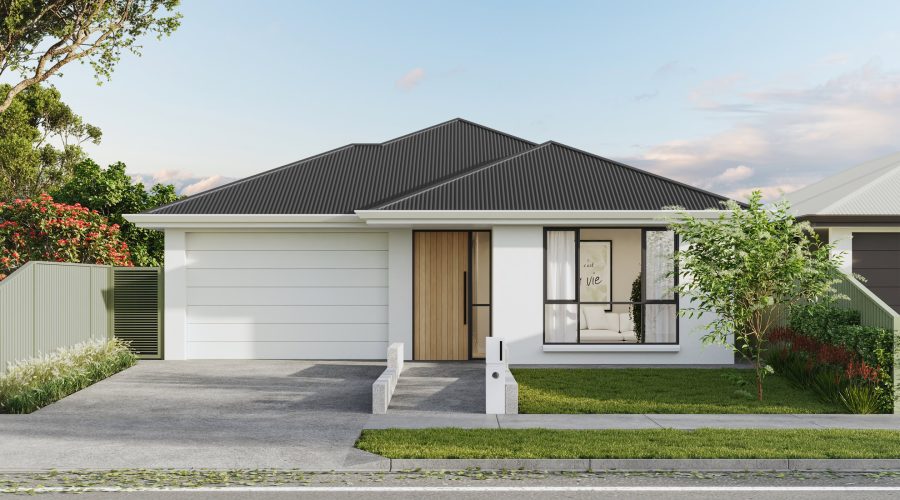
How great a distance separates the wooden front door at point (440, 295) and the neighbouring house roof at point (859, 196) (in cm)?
732

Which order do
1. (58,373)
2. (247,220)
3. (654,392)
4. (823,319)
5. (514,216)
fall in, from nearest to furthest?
1. (654,392)
2. (58,373)
3. (823,319)
4. (514,216)
5. (247,220)

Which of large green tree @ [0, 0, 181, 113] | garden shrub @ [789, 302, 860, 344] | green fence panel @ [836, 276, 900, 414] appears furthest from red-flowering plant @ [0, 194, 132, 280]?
green fence panel @ [836, 276, 900, 414]

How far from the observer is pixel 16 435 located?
401 inches

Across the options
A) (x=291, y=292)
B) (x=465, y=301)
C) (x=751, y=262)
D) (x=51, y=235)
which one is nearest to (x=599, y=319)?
(x=465, y=301)

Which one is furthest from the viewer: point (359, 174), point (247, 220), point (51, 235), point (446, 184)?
point (51, 235)

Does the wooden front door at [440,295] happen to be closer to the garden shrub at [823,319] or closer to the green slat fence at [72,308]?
the green slat fence at [72,308]

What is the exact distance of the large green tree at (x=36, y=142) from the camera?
38000 millimetres

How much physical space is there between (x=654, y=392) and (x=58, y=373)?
9.33 m

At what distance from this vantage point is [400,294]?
17.0 m

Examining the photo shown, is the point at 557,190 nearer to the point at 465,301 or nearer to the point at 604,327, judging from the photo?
the point at 465,301

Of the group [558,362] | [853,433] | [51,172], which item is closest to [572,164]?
[558,362]

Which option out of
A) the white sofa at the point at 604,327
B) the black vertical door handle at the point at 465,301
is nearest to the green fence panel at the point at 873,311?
the white sofa at the point at 604,327

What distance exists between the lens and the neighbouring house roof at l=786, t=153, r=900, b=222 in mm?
17625
